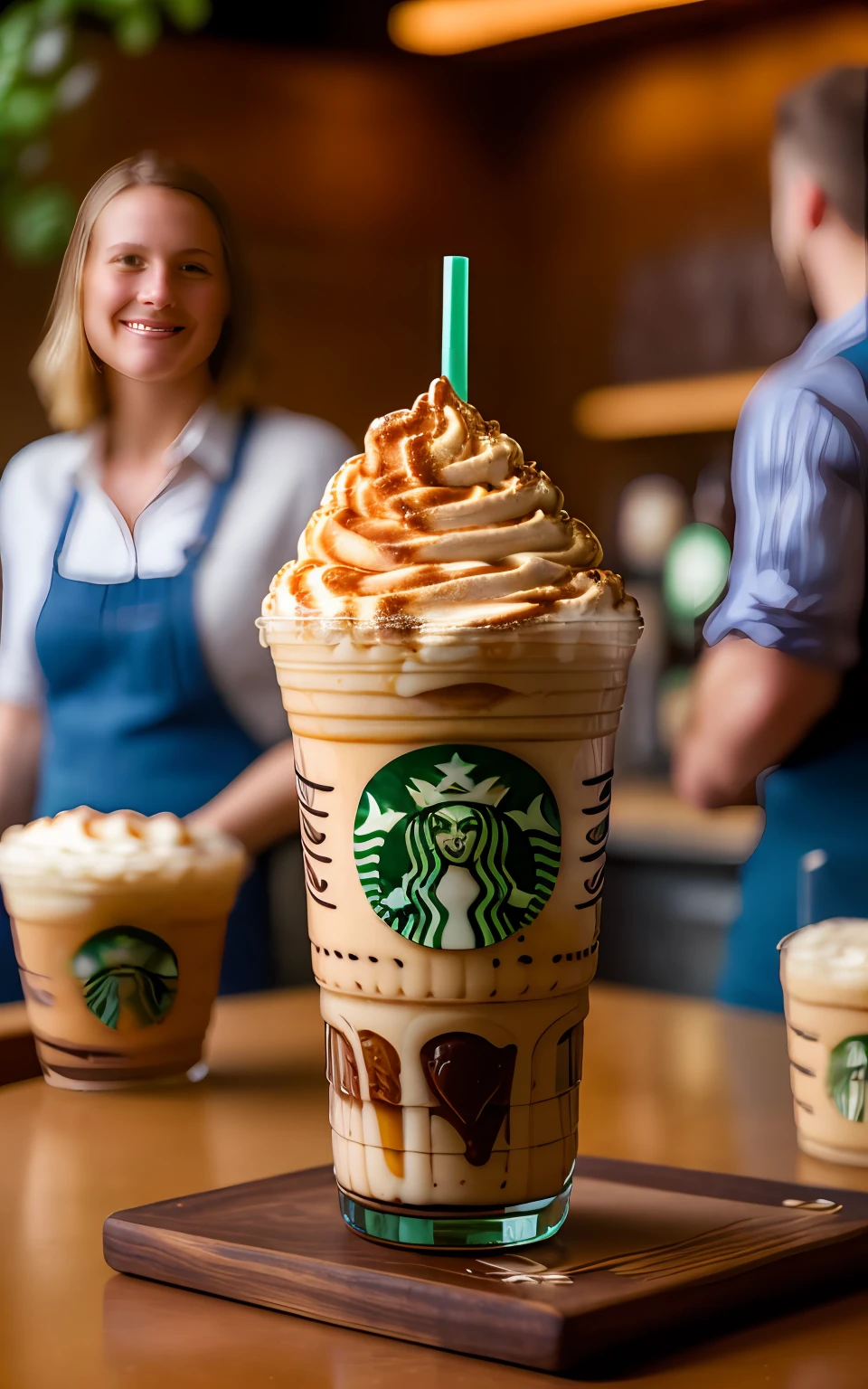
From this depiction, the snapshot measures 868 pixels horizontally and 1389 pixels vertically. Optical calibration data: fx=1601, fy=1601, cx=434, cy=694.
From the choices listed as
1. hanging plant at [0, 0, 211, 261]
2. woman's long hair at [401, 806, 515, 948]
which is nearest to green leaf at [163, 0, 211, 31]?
hanging plant at [0, 0, 211, 261]

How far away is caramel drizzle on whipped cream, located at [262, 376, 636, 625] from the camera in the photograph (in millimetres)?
620

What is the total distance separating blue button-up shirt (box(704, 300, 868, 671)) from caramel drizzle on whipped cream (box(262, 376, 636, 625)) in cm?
89

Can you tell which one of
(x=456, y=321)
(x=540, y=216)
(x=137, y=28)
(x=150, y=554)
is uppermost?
(x=540, y=216)

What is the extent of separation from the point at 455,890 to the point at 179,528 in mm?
712

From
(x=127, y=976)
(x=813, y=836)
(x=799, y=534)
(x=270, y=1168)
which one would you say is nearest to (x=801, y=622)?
(x=799, y=534)

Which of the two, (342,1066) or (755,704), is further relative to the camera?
(755,704)

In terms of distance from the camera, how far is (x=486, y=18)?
3.07m

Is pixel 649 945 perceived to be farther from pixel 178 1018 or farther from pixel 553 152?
pixel 178 1018

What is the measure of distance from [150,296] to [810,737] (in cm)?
77

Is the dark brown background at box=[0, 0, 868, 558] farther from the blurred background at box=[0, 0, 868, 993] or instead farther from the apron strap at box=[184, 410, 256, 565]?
the apron strap at box=[184, 410, 256, 565]

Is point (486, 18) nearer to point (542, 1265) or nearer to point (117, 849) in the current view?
point (117, 849)

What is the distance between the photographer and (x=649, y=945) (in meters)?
2.97

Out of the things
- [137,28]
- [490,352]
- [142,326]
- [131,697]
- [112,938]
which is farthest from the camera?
[490,352]

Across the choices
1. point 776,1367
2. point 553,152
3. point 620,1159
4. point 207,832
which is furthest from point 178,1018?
point 553,152
